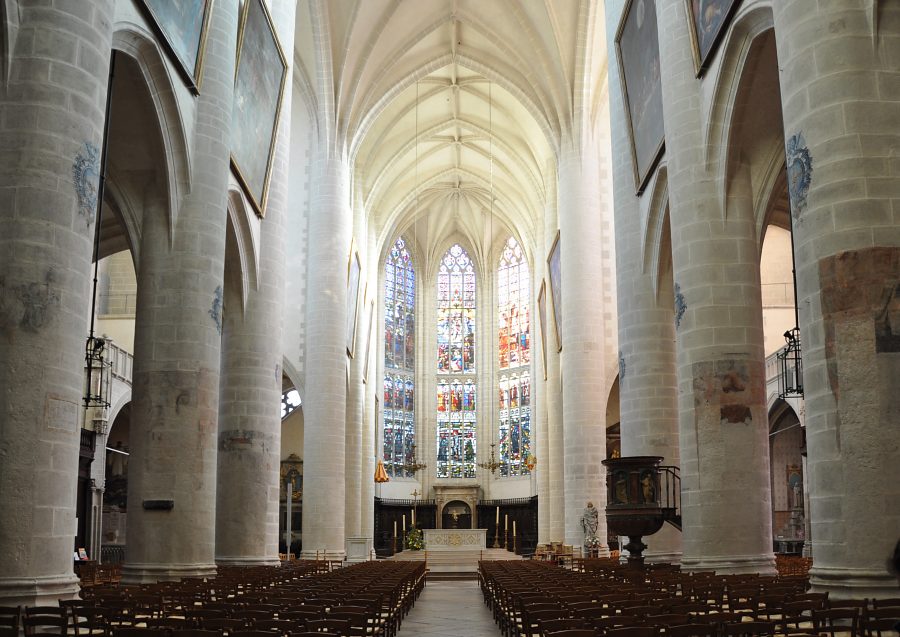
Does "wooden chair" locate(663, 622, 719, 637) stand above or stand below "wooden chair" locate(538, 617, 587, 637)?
above

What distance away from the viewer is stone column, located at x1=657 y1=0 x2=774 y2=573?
1353cm

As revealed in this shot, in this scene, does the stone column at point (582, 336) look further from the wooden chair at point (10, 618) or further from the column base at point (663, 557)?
the wooden chair at point (10, 618)

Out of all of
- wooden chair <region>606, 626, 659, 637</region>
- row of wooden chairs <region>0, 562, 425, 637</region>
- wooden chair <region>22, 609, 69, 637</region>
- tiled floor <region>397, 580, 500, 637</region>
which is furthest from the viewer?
tiled floor <region>397, 580, 500, 637</region>

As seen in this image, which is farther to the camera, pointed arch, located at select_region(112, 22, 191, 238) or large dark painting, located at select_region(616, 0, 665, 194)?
large dark painting, located at select_region(616, 0, 665, 194)

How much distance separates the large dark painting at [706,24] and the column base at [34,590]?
11128 mm

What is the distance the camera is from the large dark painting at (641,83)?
17422 millimetres

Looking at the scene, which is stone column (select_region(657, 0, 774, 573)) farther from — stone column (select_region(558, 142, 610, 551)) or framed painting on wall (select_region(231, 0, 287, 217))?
stone column (select_region(558, 142, 610, 551))

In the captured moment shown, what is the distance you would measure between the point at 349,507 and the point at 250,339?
17227mm

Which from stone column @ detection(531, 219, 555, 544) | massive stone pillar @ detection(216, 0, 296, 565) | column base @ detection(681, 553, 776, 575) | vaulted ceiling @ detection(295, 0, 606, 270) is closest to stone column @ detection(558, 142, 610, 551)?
vaulted ceiling @ detection(295, 0, 606, 270)

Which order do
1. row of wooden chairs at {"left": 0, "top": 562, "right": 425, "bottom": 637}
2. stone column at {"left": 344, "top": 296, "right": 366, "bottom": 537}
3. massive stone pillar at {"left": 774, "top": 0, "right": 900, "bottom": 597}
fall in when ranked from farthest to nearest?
1. stone column at {"left": 344, "top": 296, "right": 366, "bottom": 537}
2. massive stone pillar at {"left": 774, "top": 0, "right": 900, "bottom": 597}
3. row of wooden chairs at {"left": 0, "top": 562, "right": 425, "bottom": 637}

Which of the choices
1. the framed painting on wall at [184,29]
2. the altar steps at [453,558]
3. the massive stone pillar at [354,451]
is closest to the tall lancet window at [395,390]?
the massive stone pillar at [354,451]

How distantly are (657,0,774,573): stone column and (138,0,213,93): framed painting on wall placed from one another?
25.5 ft

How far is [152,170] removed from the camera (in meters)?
15.1

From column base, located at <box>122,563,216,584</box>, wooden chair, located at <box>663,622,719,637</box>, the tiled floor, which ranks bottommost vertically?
the tiled floor
